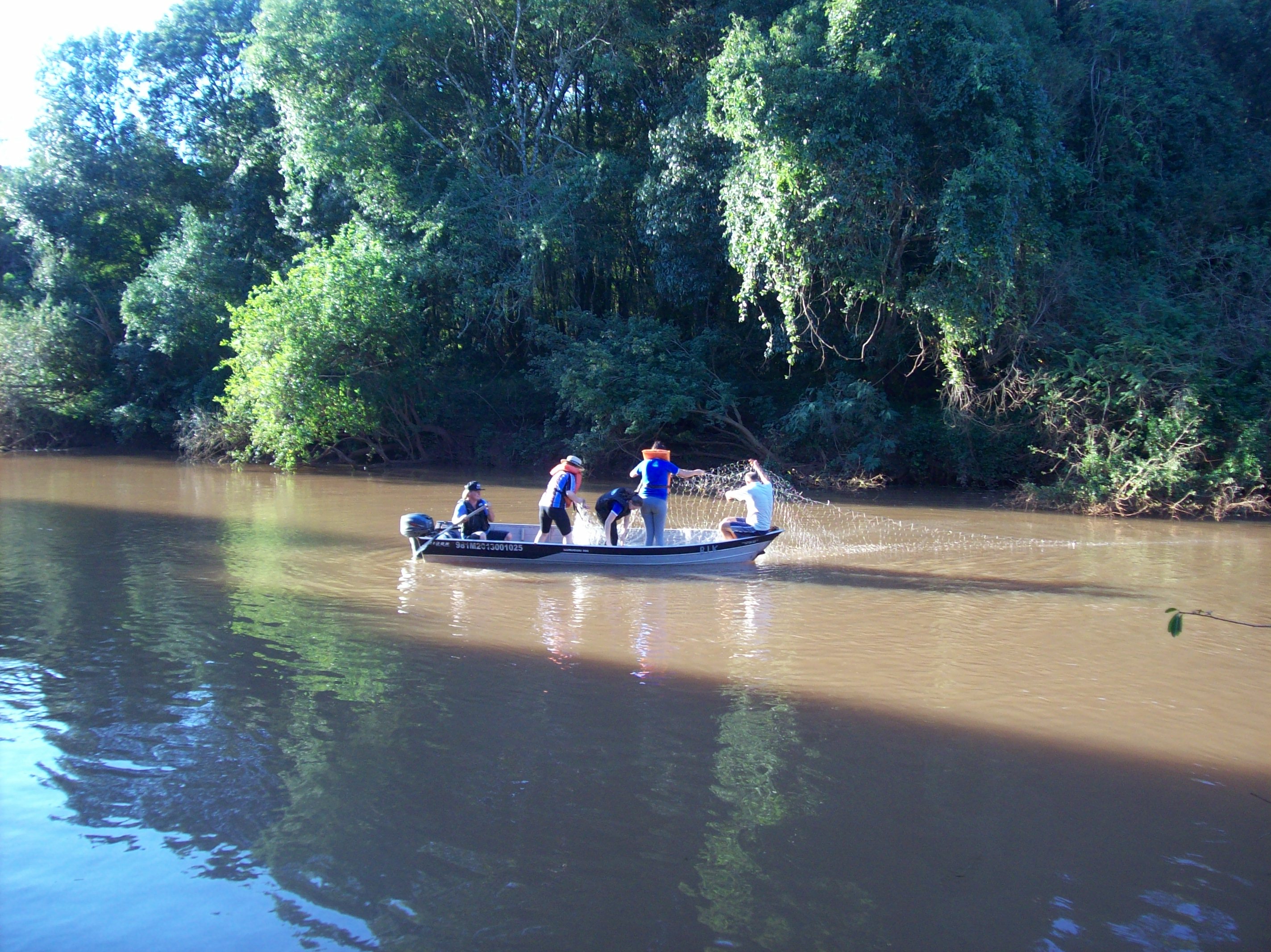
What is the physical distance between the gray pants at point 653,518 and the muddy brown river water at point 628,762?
3.15 ft

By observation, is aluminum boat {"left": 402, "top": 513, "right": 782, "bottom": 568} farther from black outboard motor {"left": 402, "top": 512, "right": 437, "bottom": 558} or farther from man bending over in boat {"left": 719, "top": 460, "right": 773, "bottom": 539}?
man bending over in boat {"left": 719, "top": 460, "right": 773, "bottom": 539}

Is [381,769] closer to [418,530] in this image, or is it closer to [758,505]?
[418,530]

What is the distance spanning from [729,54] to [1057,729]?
15.5 m

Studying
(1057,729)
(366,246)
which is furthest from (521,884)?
(366,246)

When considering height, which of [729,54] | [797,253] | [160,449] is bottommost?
[160,449]

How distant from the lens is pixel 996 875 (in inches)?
190

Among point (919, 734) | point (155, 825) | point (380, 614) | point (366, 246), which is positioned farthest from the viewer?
point (366, 246)

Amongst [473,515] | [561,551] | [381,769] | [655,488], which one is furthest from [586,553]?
[381,769]

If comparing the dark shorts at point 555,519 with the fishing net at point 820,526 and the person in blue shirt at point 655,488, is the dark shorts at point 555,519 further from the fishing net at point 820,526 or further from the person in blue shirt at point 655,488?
the fishing net at point 820,526

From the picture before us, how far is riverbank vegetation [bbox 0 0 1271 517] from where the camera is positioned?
17781 mm

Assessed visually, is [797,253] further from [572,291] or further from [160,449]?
[160,449]

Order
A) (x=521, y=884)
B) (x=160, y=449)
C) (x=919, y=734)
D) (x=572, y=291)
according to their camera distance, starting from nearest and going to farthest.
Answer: (x=521, y=884)
(x=919, y=734)
(x=572, y=291)
(x=160, y=449)

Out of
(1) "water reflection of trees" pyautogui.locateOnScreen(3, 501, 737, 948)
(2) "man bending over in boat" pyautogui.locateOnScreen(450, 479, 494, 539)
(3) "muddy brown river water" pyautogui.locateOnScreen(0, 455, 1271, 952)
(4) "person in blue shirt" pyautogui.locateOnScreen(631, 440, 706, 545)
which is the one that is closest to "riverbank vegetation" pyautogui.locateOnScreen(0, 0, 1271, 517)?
(4) "person in blue shirt" pyautogui.locateOnScreen(631, 440, 706, 545)

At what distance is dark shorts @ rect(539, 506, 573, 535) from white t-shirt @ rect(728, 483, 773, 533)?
88.3 inches
